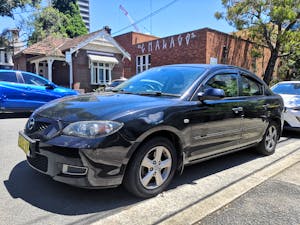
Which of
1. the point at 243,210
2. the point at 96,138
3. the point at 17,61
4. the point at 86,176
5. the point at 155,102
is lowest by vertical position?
the point at 243,210

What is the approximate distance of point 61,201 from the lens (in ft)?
10.5

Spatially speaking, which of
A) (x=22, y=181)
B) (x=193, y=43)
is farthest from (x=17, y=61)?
(x=22, y=181)

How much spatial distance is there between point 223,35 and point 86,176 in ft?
73.1

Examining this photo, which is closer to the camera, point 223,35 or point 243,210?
point 243,210

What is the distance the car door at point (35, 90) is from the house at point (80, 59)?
10.5 metres

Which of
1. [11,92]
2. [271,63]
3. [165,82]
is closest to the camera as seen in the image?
[165,82]

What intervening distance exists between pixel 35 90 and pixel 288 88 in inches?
317

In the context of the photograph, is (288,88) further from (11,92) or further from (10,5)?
(10,5)

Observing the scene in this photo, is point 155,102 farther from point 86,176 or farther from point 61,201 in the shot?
point 61,201

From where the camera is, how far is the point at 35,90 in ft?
31.4

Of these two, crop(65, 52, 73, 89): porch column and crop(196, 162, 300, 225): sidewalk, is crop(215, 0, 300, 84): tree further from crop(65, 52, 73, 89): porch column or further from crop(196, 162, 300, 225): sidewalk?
crop(196, 162, 300, 225): sidewalk

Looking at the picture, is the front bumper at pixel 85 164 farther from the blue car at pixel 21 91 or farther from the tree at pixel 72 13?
the tree at pixel 72 13

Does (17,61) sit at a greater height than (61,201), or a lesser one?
greater

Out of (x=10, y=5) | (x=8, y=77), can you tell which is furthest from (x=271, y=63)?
(x=8, y=77)
